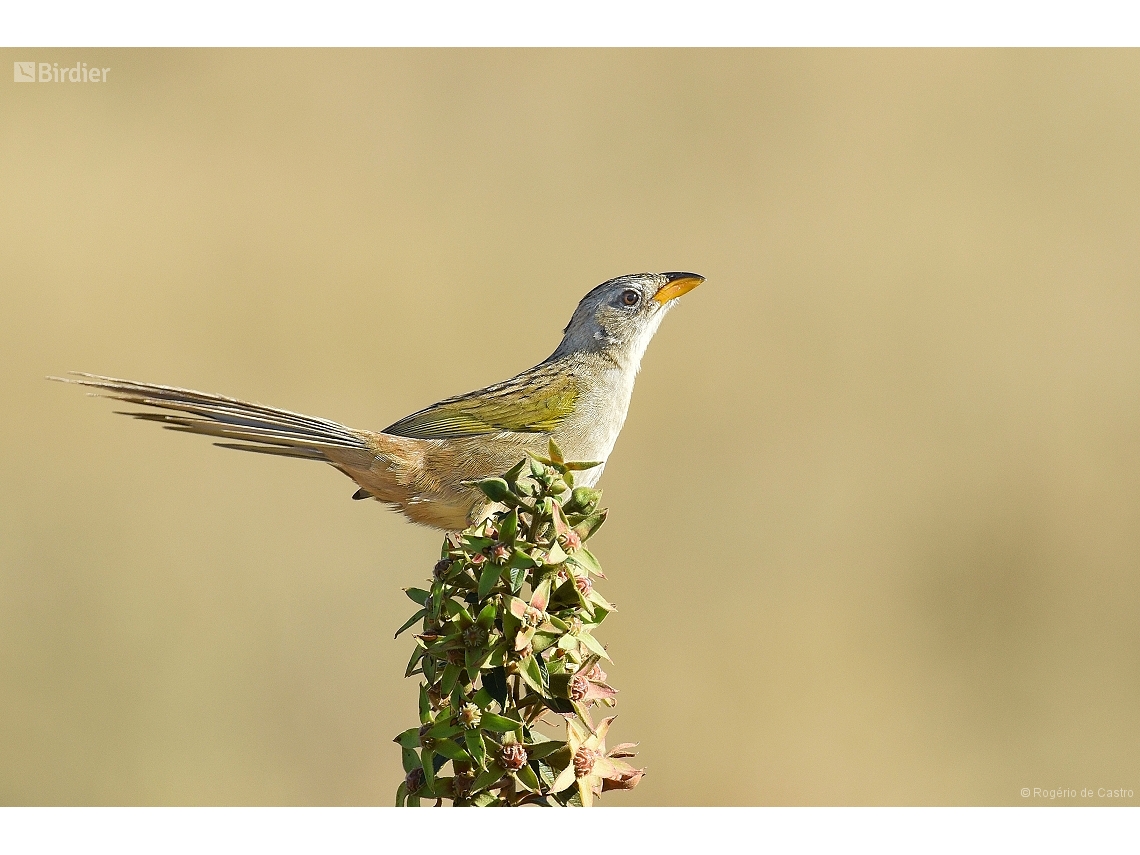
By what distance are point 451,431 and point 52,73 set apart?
12.2 m

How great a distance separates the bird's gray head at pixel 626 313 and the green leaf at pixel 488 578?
3373mm

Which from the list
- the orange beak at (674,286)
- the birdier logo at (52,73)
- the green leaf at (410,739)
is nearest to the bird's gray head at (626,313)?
the orange beak at (674,286)

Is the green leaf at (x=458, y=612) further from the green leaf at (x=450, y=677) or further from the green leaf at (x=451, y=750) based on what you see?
the green leaf at (x=451, y=750)

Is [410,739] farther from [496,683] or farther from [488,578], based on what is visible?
[488,578]

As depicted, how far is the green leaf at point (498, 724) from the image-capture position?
246 cm

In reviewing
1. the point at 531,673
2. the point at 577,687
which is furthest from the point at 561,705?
the point at 531,673

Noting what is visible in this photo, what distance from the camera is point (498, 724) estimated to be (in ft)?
8.07

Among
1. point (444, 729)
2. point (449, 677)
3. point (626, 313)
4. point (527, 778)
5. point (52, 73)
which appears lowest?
point (527, 778)

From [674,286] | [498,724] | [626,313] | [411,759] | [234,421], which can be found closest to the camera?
[498,724]

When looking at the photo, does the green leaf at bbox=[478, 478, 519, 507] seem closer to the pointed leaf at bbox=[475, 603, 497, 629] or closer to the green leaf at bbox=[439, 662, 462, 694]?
the pointed leaf at bbox=[475, 603, 497, 629]

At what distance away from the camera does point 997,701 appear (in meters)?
10.5

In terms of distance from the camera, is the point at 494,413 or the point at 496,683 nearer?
the point at 496,683

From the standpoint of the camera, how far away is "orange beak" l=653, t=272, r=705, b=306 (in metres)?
6.05

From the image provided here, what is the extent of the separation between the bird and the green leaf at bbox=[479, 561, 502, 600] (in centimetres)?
141
